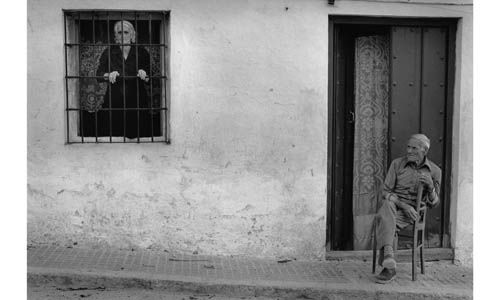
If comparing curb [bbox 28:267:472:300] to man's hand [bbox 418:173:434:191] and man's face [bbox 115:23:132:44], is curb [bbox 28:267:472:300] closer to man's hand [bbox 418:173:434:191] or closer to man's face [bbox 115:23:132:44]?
man's hand [bbox 418:173:434:191]

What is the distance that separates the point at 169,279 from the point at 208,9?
2.76 m

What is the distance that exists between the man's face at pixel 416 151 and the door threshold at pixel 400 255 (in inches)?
50.8

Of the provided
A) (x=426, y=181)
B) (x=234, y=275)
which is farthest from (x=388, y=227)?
(x=234, y=275)

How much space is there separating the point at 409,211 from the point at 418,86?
1504mm

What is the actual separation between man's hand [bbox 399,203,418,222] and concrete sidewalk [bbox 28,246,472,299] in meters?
0.65

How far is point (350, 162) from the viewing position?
6312 millimetres

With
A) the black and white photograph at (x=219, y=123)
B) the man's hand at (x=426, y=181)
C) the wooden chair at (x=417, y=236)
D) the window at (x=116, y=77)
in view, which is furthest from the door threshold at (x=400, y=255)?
the window at (x=116, y=77)

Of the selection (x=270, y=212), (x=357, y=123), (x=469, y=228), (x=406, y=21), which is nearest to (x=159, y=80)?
(x=270, y=212)

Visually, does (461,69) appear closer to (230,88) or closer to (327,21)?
(327,21)

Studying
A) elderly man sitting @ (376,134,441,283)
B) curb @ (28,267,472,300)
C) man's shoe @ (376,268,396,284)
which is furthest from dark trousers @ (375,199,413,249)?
curb @ (28,267,472,300)

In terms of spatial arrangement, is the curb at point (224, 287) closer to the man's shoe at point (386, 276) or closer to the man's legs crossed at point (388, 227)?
the man's shoe at point (386, 276)

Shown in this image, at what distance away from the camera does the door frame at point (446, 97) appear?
5965 millimetres

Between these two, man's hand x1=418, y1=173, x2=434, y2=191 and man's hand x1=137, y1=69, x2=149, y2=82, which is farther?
man's hand x1=137, y1=69, x2=149, y2=82

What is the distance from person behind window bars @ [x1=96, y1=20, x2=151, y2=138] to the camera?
596 centimetres
